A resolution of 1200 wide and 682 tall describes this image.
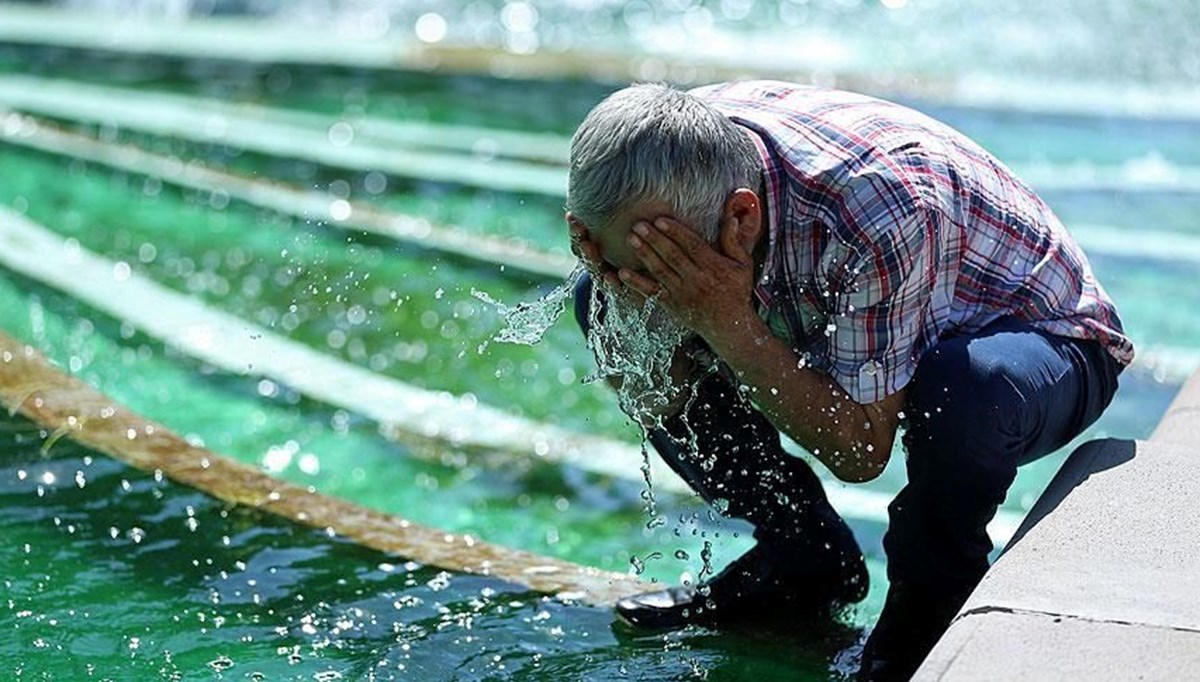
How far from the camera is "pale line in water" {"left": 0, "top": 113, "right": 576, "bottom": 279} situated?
22.8 ft

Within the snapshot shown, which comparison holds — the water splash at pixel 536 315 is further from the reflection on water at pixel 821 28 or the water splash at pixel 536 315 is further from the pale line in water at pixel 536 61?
the reflection on water at pixel 821 28

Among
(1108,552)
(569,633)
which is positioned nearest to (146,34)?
(569,633)

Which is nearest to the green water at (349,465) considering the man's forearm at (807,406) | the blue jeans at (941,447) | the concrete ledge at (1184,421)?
the blue jeans at (941,447)

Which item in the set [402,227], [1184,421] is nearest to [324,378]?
[402,227]

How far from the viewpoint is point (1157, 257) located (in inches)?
284

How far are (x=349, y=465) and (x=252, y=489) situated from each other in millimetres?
794

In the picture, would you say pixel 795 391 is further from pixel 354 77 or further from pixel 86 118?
pixel 354 77

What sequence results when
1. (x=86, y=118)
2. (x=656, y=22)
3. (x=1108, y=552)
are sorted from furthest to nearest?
(x=656, y=22) → (x=86, y=118) → (x=1108, y=552)

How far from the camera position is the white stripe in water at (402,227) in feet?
22.2

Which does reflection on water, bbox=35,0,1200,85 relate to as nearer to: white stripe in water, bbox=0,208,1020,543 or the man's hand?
white stripe in water, bbox=0,208,1020,543

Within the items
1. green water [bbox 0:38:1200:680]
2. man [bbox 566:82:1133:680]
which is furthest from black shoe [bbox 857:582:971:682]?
→ green water [bbox 0:38:1200:680]

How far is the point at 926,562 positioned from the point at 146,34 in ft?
29.9

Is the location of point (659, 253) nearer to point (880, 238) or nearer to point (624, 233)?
point (624, 233)

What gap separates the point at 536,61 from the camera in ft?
33.8
